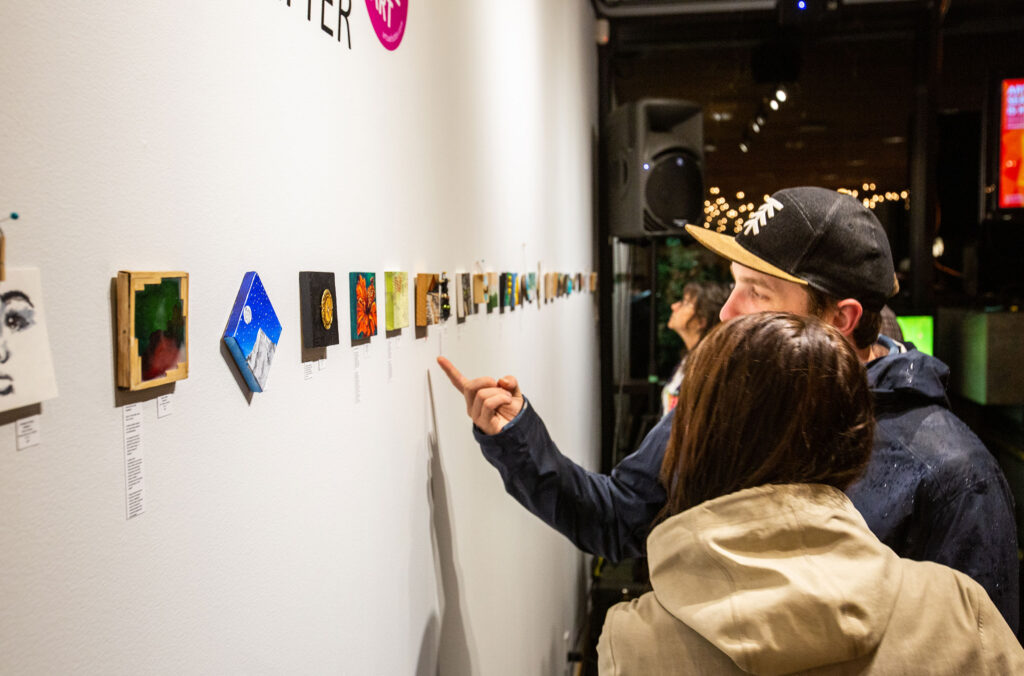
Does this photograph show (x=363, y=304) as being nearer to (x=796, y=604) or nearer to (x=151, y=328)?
(x=151, y=328)

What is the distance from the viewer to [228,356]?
78 centimetres

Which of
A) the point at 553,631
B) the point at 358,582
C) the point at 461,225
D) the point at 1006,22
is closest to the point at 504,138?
the point at 461,225

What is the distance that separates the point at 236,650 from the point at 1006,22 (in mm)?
5487

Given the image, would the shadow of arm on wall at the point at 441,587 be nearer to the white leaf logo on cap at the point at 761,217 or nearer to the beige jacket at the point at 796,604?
the beige jacket at the point at 796,604

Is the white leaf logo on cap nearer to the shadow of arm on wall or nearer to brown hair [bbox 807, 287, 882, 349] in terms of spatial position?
brown hair [bbox 807, 287, 882, 349]

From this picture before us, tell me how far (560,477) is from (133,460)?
3.21 feet

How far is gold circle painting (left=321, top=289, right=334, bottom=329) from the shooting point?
987mm

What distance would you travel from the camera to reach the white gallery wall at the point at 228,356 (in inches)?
21.9

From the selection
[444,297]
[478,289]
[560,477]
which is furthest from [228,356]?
[478,289]

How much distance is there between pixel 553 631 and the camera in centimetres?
300

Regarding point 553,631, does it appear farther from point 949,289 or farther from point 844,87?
point 844,87

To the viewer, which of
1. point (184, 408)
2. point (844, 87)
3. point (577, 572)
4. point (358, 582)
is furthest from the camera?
point (844, 87)

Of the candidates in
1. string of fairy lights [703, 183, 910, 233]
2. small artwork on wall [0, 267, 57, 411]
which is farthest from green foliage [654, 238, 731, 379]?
small artwork on wall [0, 267, 57, 411]

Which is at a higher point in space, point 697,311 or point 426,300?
point 426,300
